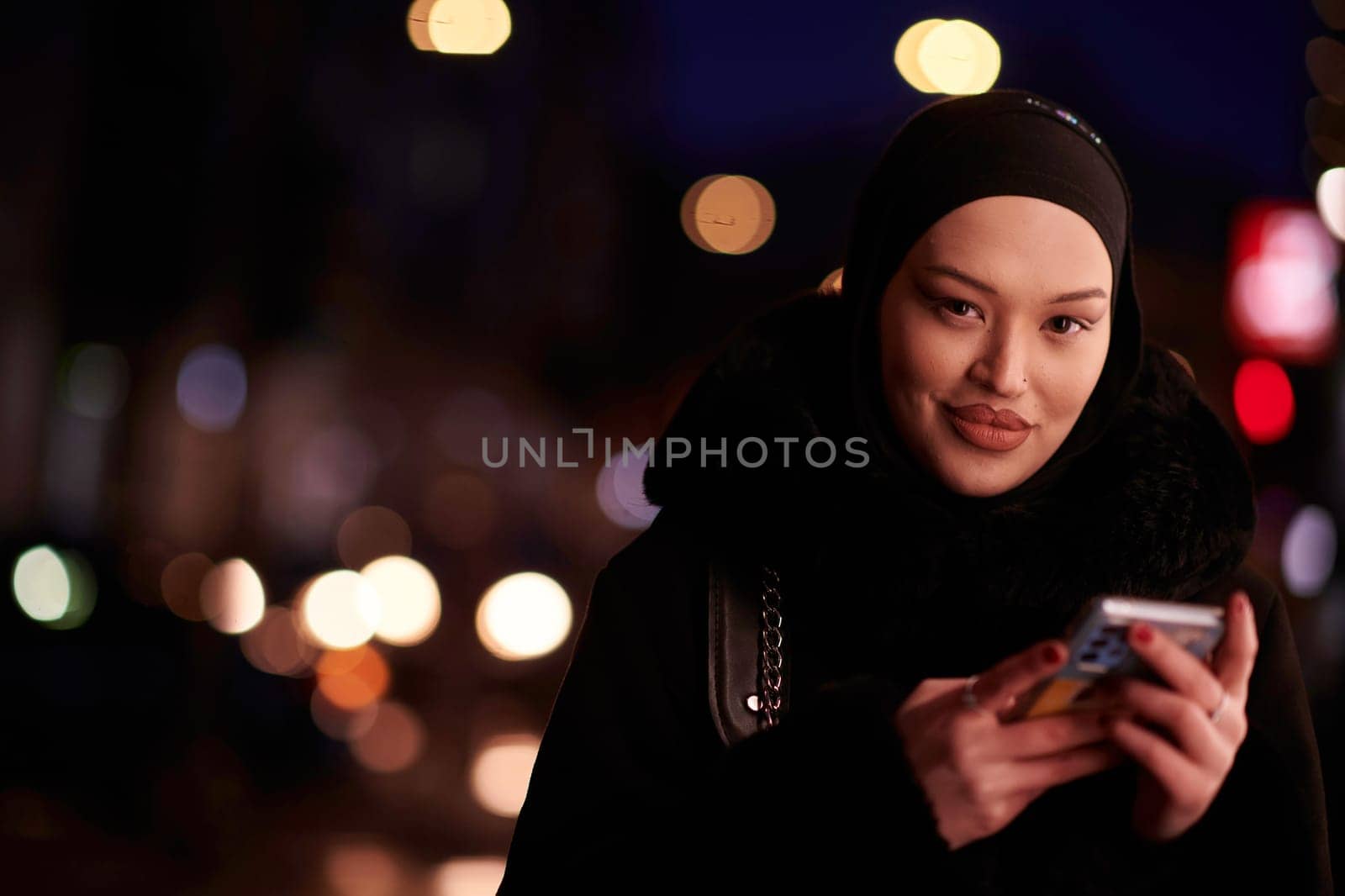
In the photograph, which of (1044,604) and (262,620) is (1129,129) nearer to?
(262,620)

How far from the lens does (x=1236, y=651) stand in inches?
70.1

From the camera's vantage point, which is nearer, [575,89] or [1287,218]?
[1287,218]

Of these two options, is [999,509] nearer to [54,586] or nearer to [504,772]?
[504,772]

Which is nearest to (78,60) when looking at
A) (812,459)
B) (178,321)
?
(178,321)

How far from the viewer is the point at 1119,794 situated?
77.7 inches

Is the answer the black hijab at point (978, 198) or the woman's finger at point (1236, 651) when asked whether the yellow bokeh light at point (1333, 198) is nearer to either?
the black hijab at point (978, 198)

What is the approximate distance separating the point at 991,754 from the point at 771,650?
59 centimetres

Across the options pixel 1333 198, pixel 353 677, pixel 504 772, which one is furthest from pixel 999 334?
pixel 353 677

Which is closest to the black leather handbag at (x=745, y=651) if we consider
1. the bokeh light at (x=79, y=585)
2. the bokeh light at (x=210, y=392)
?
the bokeh light at (x=79, y=585)

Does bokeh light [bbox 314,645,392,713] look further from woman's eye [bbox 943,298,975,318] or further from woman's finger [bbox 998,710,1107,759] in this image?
woman's finger [bbox 998,710,1107,759]

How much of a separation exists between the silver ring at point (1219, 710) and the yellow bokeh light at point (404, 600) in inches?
517

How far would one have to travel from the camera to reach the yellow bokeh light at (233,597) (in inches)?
432

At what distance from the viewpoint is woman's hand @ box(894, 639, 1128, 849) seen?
70.6 inches

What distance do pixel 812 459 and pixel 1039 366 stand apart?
43cm
